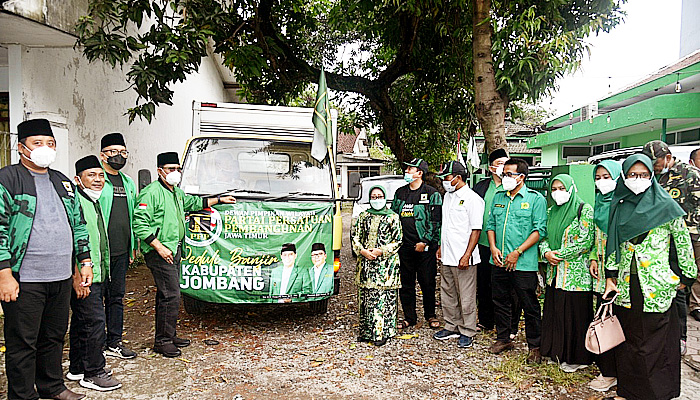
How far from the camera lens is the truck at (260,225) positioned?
17.9 feet

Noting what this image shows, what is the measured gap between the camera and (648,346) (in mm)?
3676

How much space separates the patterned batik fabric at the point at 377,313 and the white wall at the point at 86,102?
515 centimetres

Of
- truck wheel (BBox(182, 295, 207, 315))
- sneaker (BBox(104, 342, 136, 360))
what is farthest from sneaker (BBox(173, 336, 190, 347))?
truck wheel (BBox(182, 295, 207, 315))

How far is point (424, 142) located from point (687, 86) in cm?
627

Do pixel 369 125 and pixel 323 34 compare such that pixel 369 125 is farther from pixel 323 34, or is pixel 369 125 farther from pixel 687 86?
pixel 687 86

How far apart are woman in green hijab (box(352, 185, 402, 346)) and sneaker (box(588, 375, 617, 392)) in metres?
1.99

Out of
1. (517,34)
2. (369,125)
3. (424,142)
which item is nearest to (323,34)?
(369,125)

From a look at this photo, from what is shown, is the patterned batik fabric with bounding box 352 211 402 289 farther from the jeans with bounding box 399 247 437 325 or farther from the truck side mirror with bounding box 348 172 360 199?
the truck side mirror with bounding box 348 172 360 199

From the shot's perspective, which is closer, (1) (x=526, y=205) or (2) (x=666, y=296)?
(2) (x=666, y=296)

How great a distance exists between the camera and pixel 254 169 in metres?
6.20

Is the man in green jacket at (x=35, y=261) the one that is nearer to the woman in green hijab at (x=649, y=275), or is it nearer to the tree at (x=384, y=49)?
the tree at (x=384, y=49)

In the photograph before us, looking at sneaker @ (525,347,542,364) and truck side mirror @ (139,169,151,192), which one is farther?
truck side mirror @ (139,169,151,192)

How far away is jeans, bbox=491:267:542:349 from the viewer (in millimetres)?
4871

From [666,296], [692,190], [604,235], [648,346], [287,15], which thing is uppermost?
[287,15]
